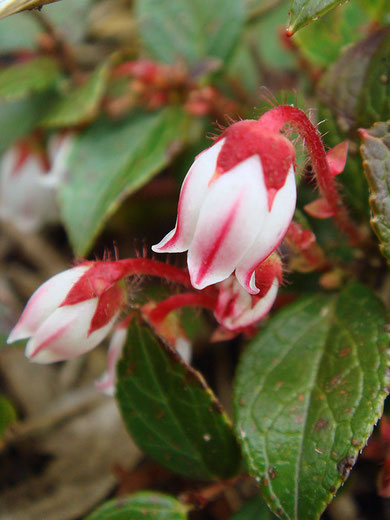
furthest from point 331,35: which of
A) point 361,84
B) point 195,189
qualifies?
point 195,189

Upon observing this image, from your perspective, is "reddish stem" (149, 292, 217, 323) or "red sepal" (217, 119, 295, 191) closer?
"red sepal" (217, 119, 295, 191)

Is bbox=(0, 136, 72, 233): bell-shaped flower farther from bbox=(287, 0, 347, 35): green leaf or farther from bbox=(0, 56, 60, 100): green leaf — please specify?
bbox=(287, 0, 347, 35): green leaf

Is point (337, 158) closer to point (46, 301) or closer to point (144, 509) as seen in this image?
point (46, 301)

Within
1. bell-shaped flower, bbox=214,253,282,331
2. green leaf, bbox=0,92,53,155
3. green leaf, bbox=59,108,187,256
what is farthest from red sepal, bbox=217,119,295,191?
green leaf, bbox=0,92,53,155

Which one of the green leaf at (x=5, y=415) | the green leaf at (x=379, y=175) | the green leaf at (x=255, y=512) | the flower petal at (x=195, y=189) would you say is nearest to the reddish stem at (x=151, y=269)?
the flower petal at (x=195, y=189)

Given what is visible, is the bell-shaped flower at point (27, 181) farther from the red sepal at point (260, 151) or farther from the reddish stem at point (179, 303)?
the red sepal at point (260, 151)
